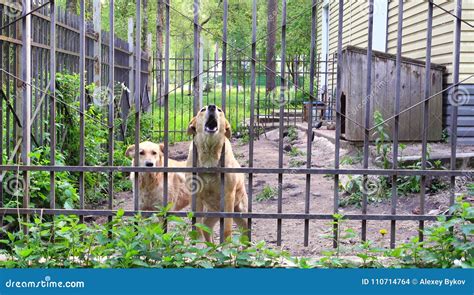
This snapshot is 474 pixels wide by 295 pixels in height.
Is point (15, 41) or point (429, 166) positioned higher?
point (15, 41)

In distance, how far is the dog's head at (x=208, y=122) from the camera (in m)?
5.61

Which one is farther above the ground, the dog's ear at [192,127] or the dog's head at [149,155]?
the dog's ear at [192,127]

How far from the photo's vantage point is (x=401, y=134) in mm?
11539

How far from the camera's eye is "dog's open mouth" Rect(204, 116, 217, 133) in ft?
18.5

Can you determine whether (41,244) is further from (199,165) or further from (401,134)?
(401,134)

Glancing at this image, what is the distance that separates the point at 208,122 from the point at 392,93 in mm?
6742

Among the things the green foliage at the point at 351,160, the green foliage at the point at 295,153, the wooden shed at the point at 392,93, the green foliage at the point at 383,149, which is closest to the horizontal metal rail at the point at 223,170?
the green foliage at the point at 383,149

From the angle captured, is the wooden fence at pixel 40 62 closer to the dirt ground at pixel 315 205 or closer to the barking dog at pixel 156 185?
the barking dog at pixel 156 185

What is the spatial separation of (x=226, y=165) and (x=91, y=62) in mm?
5617

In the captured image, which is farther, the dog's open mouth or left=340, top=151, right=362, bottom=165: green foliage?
left=340, top=151, right=362, bottom=165: green foliage

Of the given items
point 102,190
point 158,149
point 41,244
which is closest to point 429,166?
point 158,149

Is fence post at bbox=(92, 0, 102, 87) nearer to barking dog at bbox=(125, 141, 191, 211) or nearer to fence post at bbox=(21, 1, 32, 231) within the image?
barking dog at bbox=(125, 141, 191, 211)

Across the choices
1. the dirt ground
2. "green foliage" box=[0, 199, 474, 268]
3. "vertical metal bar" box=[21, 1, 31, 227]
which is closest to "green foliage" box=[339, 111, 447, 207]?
the dirt ground

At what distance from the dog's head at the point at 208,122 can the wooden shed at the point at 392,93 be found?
20.3 feet
